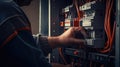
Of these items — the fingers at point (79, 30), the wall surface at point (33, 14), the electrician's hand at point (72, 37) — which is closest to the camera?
the electrician's hand at point (72, 37)

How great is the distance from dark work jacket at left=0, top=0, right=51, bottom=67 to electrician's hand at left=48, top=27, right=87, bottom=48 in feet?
4.00

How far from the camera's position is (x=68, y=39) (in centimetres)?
233

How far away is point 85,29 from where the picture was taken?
245cm

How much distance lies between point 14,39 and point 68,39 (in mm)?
1516

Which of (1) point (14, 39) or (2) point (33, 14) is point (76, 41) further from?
(2) point (33, 14)

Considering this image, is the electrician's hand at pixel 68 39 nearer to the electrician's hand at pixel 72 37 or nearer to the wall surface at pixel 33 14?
the electrician's hand at pixel 72 37

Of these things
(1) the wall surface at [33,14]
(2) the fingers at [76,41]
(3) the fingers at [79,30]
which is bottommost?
(2) the fingers at [76,41]

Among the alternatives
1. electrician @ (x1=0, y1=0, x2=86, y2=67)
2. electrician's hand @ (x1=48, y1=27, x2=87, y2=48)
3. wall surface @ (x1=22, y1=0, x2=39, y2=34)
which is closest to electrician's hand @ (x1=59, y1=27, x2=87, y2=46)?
electrician's hand @ (x1=48, y1=27, x2=87, y2=48)

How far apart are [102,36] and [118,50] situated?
1.51 feet

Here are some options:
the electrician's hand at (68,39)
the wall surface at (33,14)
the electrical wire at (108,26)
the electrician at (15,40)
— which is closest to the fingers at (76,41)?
the electrician's hand at (68,39)

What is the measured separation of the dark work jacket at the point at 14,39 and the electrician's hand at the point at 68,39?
1220 millimetres

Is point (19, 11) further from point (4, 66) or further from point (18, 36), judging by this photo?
point (4, 66)

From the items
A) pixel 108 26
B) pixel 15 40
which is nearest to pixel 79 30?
pixel 108 26

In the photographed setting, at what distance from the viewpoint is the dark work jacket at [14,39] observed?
0.82 m
